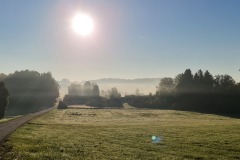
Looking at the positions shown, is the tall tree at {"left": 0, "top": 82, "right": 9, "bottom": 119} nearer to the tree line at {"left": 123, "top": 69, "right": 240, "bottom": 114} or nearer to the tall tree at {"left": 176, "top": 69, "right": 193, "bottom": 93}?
the tree line at {"left": 123, "top": 69, "right": 240, "bottom": 114}

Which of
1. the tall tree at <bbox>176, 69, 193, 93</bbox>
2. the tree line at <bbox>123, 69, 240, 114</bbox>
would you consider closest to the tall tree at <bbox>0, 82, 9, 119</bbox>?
the tree line at <bbox>123, 69, 240, 114</bbox>

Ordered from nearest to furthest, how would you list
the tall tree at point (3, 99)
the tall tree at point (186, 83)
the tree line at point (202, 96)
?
the tall tree at point (3, 99)
the tree line at point (202, 96)
the tall tree at point (186, 83)

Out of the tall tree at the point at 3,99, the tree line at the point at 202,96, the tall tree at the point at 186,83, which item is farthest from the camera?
the tall tree at the point at 186,83

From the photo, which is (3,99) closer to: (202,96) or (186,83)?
(202,96)

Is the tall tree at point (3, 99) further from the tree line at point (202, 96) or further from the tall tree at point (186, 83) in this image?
the tall tree at point (186, 83)

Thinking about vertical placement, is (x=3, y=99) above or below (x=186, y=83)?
below

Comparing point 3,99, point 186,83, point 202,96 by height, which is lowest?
point 3,99

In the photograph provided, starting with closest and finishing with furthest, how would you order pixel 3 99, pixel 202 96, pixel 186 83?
1. pixel 3 99
2. pixel 202 96
3. pixel 186 83

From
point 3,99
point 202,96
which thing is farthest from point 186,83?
point 3,99

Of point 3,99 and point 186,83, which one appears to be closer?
A: point 3,99

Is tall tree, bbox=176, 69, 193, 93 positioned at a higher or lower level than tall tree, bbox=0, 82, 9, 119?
higher

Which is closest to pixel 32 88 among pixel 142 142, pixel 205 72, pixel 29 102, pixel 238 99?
pixel 29 102

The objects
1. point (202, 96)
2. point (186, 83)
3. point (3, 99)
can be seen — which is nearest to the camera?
point (3, 99)

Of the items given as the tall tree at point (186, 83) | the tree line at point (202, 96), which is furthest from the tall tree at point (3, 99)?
the tall tree at point (186, 83)
